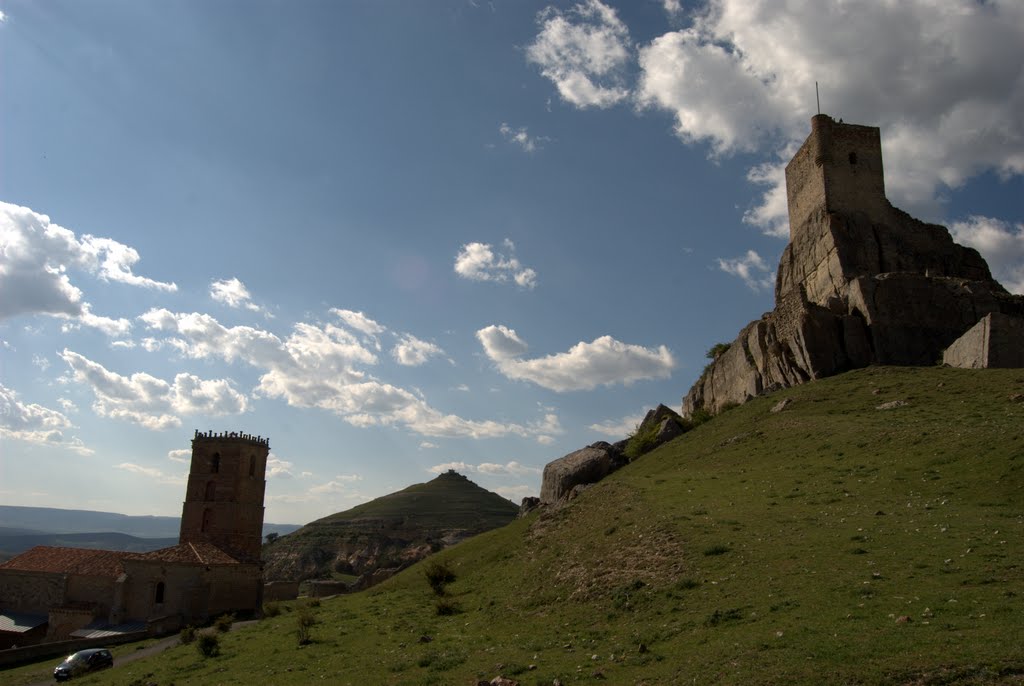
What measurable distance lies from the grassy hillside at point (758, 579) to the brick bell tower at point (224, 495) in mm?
33980

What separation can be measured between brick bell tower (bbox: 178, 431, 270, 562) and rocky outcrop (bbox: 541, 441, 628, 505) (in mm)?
35947

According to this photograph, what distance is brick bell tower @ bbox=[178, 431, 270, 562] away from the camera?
67062mm

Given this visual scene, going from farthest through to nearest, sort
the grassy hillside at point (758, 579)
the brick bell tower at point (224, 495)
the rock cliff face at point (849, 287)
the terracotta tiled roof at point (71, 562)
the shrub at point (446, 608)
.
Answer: the brick bell tower at point (224, 495), the terracotta tiled roof at point (71, 562), the rock cliff face at point (849, 287), the shrub at point (446, 608), the grassy hillside at point (758, 579)

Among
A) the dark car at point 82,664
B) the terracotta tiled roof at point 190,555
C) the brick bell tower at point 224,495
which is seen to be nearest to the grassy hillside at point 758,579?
the dark car at point 82,664

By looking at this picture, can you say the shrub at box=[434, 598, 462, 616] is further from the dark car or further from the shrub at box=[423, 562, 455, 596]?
the dark car

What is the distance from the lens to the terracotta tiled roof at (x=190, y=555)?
1975 inches

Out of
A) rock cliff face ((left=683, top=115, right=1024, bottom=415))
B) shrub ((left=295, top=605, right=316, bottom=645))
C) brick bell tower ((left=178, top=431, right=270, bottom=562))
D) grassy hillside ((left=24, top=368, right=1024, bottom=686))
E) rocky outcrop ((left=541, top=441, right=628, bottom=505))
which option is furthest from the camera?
brick bell tower ((left=178, top=431, right=270, bottom=562))

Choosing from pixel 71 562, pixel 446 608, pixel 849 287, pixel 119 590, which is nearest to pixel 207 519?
pixel 71 562

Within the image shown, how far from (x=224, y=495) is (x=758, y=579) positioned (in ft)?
201

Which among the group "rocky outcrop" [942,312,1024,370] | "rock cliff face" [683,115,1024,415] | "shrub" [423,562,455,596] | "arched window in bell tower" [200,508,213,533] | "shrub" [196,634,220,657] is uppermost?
"rock cliff face" [683,115,1024,415]

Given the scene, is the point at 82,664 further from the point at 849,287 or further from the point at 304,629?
the point at 849,287

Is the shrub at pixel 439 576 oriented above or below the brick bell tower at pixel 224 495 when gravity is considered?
below

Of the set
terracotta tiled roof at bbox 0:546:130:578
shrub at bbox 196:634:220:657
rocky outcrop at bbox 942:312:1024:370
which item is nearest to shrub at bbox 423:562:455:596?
shrub at bbox 196:634:220:657

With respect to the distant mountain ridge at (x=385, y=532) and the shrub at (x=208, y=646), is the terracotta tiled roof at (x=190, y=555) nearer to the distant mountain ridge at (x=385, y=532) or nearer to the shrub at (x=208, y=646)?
the shrub at (x=208, y=646)
